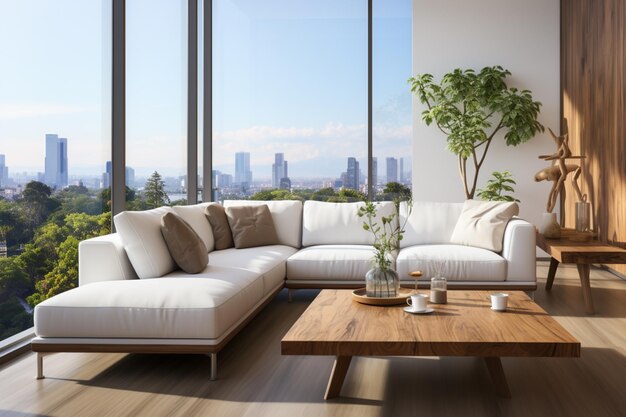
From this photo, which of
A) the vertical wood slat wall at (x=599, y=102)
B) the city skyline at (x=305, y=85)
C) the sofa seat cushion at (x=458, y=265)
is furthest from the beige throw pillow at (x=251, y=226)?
the vertical wood slat wall at (x=599, y=102)

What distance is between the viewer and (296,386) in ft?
9.47

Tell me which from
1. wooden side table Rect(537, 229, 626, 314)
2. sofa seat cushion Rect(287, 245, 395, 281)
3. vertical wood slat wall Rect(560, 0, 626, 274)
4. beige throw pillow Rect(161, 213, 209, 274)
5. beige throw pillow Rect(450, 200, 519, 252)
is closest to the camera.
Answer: beige throw pillow Rect(161, 213, 209, 274)

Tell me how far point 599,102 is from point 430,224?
2299mm

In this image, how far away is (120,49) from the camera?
14.8 ft

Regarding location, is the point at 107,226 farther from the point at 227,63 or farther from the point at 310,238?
the point at 227,63

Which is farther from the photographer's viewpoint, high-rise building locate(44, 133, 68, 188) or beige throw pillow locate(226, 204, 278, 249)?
beige throw pillow locate(226, 204, 278, 249)

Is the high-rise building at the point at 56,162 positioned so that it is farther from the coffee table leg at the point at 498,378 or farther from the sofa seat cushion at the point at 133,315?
the coffee table leg at the point at 498,378

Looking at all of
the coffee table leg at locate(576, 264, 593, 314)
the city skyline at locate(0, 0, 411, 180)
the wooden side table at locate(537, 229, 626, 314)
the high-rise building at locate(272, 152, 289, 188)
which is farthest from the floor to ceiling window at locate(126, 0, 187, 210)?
the coffee table leg at locate(576, 264, 593, 314)

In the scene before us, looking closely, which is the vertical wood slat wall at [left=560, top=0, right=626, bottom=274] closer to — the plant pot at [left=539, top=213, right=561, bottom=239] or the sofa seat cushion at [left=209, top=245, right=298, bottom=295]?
the plant pot at [left=539, top=213, right=561, bottom=239]

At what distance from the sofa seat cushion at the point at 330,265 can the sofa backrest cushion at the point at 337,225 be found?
0.53 metres

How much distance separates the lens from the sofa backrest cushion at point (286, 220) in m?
Answer: 5.45

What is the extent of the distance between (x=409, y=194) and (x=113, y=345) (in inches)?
200

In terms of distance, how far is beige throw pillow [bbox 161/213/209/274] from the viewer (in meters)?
3.69

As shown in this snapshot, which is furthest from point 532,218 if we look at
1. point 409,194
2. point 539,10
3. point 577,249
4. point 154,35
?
point 154,35
